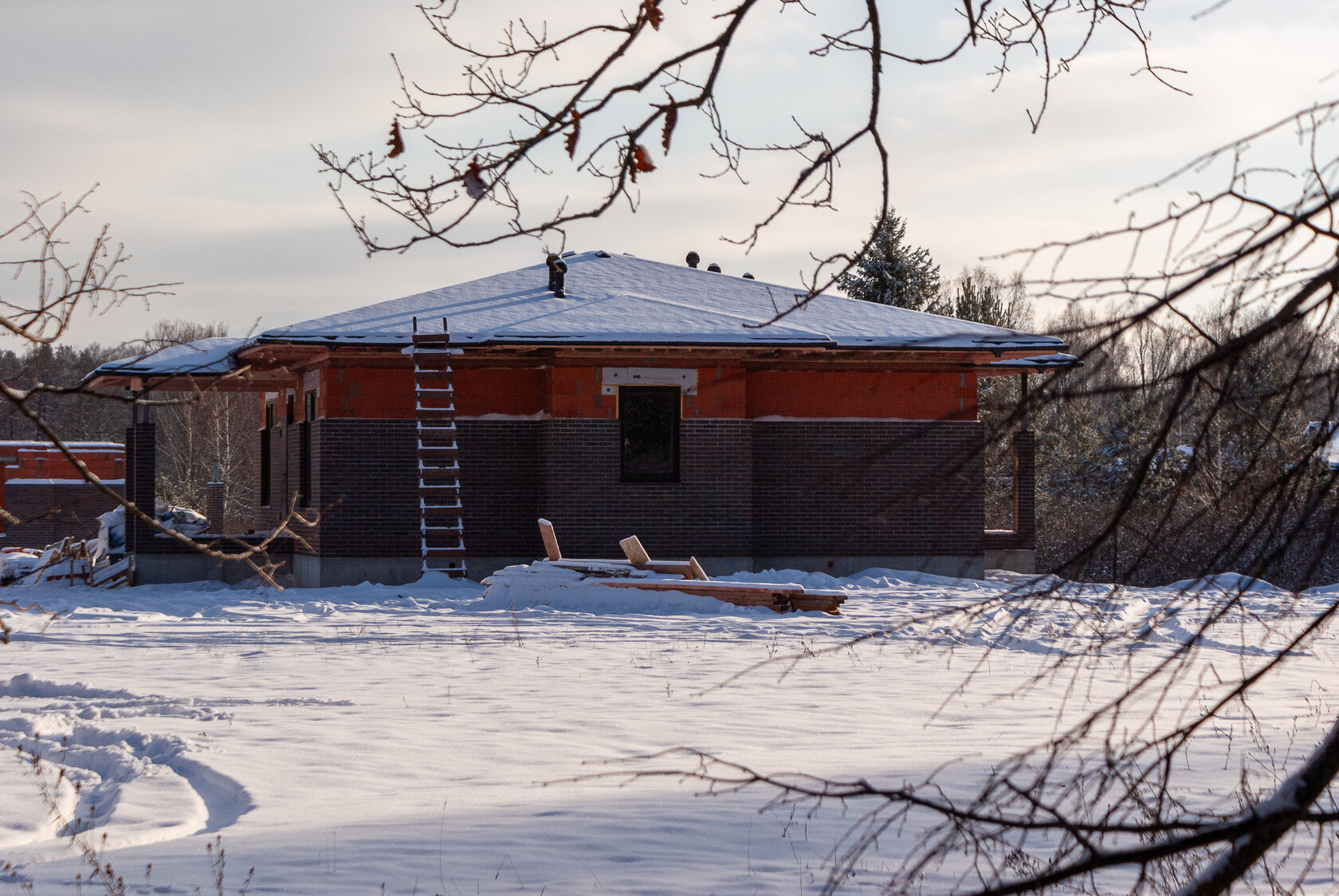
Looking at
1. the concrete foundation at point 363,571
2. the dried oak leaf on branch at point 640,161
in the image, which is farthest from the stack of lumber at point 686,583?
the dried oak leaf on branch at point 640,161

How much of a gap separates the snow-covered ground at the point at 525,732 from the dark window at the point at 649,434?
14.5 ft

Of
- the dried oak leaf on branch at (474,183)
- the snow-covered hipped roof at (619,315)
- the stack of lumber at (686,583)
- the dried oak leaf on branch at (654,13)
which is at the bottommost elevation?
the stack of lumber at (686,583)

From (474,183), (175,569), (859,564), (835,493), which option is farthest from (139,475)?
(474,183)

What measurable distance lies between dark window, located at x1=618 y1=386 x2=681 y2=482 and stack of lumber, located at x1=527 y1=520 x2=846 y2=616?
2.59 m

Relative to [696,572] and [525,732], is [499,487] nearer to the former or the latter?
[696,572]

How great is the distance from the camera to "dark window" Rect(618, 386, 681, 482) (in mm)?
18688

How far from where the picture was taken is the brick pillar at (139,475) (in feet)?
63.0

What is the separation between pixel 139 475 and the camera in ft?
63.3

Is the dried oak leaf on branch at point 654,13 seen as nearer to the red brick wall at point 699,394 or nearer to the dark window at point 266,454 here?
the red brick wall at point 699,394

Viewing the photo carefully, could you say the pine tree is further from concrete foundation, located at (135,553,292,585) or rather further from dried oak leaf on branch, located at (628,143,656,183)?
dried oak leaf on branch, located at (628,143,656,183)

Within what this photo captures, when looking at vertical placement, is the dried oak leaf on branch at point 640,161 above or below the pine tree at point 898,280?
below

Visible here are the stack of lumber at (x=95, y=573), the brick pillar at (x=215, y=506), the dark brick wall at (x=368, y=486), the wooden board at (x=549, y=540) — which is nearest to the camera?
the wooden board at (x=549, y=540)

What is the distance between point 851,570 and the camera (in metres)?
19.5

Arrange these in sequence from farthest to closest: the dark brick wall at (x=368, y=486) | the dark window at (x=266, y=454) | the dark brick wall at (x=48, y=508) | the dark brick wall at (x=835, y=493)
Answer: the dark brick wall at (x=48, y=508)
the dark window at (x=266, y=454)
the dark brick wall at (x=835, y=493)
the dark brick wall at (x=368, y=486)
